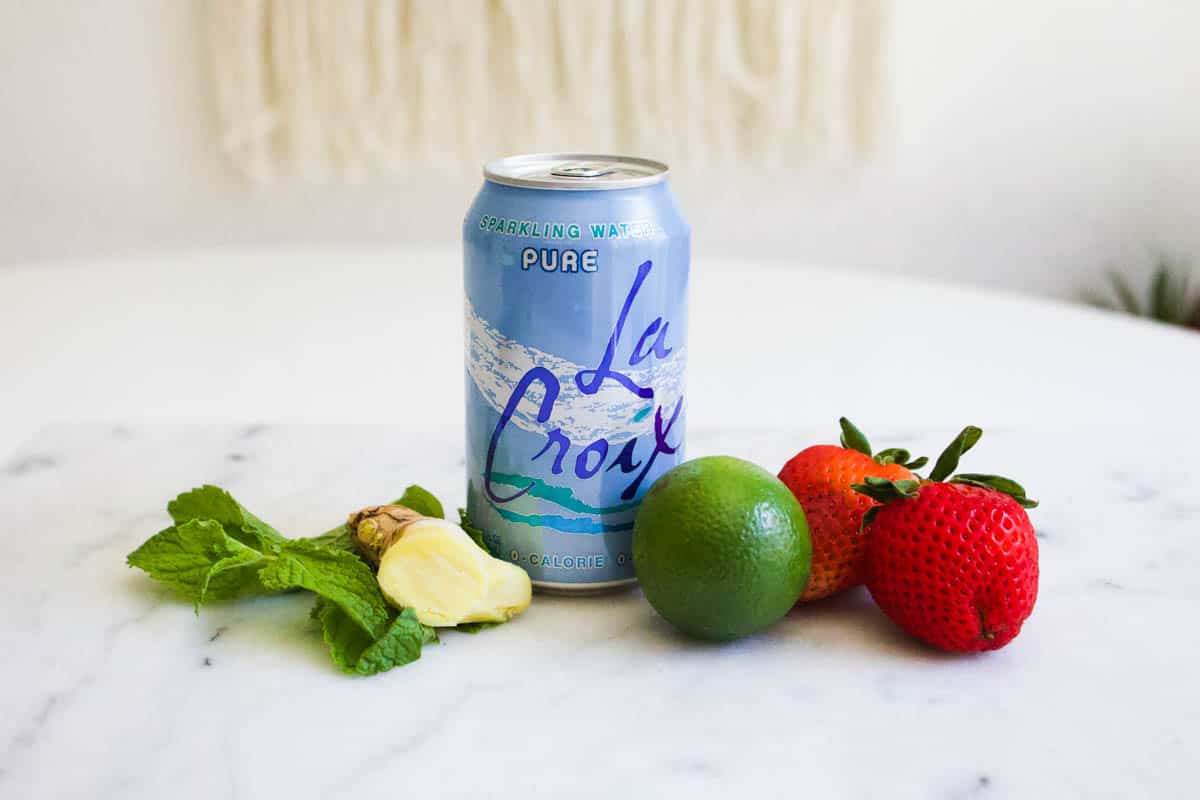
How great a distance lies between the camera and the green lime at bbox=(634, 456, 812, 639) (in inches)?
28.7

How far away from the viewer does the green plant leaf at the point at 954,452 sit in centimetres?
78

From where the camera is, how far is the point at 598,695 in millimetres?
720

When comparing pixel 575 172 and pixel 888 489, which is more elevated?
pixel 575 172

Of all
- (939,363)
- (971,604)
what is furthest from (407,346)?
(971,604)

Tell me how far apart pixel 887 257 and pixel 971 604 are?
1.74 meters

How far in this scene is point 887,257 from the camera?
2.40 m

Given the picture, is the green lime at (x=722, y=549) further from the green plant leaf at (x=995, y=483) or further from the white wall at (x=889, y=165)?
the white wall at (x=889, y=165)

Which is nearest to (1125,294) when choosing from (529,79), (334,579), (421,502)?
(529,79)

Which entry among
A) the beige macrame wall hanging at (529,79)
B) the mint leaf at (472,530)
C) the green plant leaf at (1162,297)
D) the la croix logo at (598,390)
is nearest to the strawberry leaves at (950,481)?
the la croix logo at (598,390)

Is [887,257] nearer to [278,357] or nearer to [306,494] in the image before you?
[278,357]

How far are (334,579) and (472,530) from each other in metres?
0.10

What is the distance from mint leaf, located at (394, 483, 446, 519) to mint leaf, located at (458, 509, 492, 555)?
20mm

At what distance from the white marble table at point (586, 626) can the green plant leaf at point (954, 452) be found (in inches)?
3.9

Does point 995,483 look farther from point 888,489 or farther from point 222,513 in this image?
point 222,513
